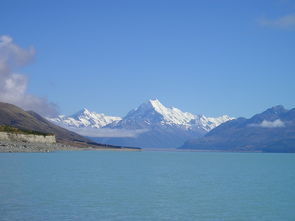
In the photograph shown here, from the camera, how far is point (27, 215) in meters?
47.4

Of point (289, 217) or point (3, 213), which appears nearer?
point (3, 213)

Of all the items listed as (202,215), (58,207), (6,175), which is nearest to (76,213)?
(58,207)

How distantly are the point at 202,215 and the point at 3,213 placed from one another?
20548mm

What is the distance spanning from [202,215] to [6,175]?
1860 inches

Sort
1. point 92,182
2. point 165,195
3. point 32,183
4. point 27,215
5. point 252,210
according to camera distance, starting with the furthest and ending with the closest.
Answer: point 92,182 → point 32,183 → point 165,195 → point 252,210 → point 27,215

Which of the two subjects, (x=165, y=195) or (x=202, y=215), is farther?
(x=165, y=195)

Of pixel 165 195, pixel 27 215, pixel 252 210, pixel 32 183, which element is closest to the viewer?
pixel 27 215

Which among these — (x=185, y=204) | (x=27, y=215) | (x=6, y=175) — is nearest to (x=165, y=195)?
(x=185, y=204)

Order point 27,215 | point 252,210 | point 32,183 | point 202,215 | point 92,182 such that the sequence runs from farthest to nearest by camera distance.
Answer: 1. point 92,182
2. point 32,183
3. point 252,210
4. point 202,215
5. point 27,215

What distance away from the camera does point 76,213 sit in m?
49.8

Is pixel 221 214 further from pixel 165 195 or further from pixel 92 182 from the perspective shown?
pixel 92 182

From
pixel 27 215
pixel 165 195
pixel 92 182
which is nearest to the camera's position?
pixel 27 215

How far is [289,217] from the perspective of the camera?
52.1 metres

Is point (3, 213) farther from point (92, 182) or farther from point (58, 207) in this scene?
point (92, 182)
